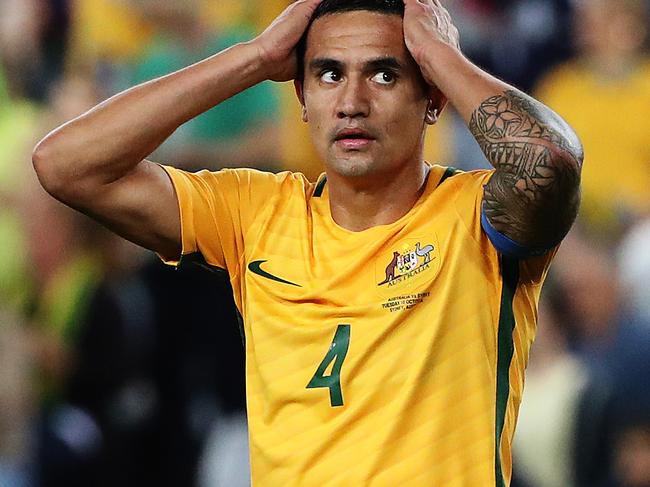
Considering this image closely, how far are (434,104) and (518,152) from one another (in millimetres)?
529

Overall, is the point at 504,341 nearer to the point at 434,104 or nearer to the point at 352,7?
the point at 434,104

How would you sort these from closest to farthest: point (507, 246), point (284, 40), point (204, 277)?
point (507, 246)
point (284, 40)
point (204, 277)

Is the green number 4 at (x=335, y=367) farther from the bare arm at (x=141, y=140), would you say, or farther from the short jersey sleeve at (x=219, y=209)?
the bare arm at (x=141, y=140)

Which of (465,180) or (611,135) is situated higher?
(611,135)

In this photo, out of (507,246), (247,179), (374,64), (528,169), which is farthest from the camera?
(247,179)

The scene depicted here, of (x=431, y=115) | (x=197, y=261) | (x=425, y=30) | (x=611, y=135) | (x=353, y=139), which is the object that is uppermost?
(x=611, y=135)

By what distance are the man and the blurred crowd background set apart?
1998mm

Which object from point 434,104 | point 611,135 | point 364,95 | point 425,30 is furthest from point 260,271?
point 611,135

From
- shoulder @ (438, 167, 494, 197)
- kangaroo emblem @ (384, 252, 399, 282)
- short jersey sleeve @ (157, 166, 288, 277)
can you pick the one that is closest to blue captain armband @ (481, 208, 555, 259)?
shoulder @ (438, 167, 494, 197)

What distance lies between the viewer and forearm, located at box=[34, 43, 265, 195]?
3330 mm

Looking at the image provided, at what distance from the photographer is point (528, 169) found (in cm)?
299

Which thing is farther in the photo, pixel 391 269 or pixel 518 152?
pixel 391 269

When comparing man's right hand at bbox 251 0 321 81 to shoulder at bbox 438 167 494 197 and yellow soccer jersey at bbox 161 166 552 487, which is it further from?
shoulder at bbox 438 167 494 197

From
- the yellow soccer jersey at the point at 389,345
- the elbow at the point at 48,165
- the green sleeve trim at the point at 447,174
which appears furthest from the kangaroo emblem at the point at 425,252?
the elbow at the point at 48,165
